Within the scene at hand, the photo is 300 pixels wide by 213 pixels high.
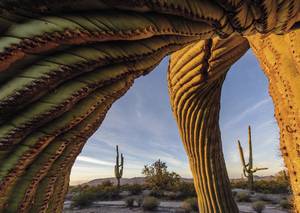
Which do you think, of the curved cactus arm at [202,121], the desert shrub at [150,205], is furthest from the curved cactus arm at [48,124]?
the desert shrub at [150,205]

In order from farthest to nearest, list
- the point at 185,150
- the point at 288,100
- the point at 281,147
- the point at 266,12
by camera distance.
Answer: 1. the point at 185,150
2. the point at 281,147
3. the point at 288,100
4. the point at 266,12

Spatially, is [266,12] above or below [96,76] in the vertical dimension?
above

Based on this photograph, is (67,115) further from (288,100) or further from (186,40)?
(288,100)

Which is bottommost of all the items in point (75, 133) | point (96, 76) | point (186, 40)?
point (75, 133)

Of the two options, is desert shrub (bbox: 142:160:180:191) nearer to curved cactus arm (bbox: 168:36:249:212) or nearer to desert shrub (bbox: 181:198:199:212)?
desert shrub (bbox: 181:198:199:212)

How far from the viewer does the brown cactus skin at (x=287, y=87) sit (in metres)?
1.74

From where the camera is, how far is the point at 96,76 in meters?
0.71

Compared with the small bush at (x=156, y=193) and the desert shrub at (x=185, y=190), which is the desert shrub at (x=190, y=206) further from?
the small bush at (x=156, y=193)

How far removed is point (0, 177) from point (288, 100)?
1666 millimetres

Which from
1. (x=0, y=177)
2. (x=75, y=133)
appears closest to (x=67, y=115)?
(x=75, y=133)

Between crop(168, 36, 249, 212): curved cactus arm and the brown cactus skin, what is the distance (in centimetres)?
78

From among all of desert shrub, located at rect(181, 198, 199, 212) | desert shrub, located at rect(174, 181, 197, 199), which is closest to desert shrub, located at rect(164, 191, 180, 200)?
desert shrub, located at rect(174, 181, 197, 199)

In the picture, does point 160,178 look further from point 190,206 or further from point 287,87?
point 287,87

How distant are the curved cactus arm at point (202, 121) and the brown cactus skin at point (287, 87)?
783 mm
